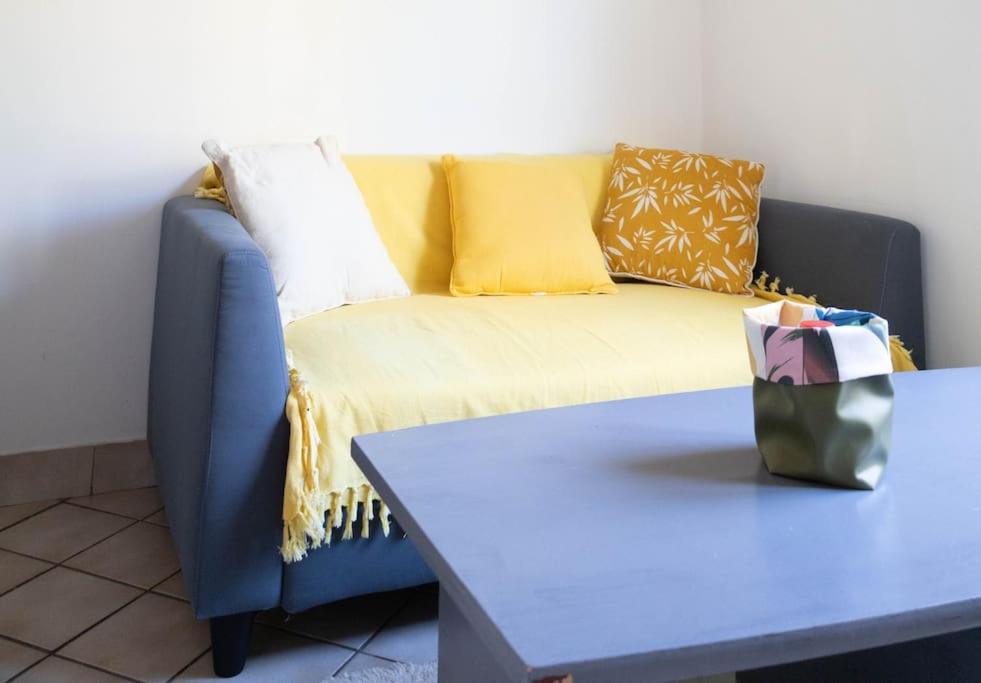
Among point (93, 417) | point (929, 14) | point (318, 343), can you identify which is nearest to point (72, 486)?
point (93, 417)

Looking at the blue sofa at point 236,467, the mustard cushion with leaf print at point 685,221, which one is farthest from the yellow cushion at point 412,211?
the blue sofa at point 236,467

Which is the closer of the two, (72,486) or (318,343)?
(318,343)

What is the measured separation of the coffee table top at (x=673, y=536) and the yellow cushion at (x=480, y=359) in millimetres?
513

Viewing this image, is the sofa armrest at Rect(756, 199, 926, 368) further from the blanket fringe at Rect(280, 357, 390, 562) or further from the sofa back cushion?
the blanket fringe at Rect(280, 357, 390, 562)

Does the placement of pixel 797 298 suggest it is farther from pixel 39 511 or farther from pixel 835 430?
pixel 39 511

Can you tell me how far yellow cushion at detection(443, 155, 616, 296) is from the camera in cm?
235

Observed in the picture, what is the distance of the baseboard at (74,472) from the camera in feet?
7.72

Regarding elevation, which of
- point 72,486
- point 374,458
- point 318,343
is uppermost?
point 374,458

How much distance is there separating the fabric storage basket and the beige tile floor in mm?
920

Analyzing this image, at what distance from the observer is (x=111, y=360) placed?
7.97 ft

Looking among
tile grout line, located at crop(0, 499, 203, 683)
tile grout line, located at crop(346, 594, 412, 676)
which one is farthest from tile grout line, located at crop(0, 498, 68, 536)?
tile grout line, located at crop(346, 594, 412, 676)

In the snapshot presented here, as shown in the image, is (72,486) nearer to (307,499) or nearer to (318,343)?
(318,343)

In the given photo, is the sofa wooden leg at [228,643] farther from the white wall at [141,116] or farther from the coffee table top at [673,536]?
the white wall at [141,116]

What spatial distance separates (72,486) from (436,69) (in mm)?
1335
